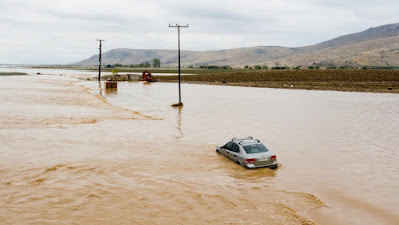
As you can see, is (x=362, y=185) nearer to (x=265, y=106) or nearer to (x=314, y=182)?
(x=314, y=182)

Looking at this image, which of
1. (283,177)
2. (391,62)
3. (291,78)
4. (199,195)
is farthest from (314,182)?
(391,62)

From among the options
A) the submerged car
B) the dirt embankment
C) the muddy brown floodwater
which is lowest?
the muddy brown floodwater

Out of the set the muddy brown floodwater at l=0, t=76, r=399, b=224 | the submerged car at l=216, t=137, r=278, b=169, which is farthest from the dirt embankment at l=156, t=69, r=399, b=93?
the submerged car at l=216, t=137, r=278, b=169

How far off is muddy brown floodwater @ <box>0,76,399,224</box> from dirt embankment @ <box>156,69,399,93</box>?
4663 cm

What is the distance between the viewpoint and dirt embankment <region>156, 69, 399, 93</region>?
78688 mm

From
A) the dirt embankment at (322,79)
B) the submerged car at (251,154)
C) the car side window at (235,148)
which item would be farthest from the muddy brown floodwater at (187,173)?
the dirt embankment at (322,79)

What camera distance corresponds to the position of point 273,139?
89.2 ft

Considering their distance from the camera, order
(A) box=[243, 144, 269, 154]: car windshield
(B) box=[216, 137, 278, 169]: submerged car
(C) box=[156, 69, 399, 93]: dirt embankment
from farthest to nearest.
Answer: (C) box=[156, 69, 399, 93]: dirt embankment
(A) box=[243, 144, 269, 154]: car windshield
(B) box=[216, 137, 278, 169]: submerged car

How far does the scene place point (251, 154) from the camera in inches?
742

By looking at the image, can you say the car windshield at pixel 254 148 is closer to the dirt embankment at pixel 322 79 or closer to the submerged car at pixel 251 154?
the submerged car at pixel 251 154

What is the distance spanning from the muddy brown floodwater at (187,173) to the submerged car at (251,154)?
410 mm

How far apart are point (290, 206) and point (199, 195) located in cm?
370

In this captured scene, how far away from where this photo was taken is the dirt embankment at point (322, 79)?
78688 millimetres

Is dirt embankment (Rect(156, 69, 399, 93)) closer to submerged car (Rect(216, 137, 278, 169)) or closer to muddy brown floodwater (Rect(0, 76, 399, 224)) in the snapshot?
muddy brown floodwater (Rect(0, 76, 399, 224))
